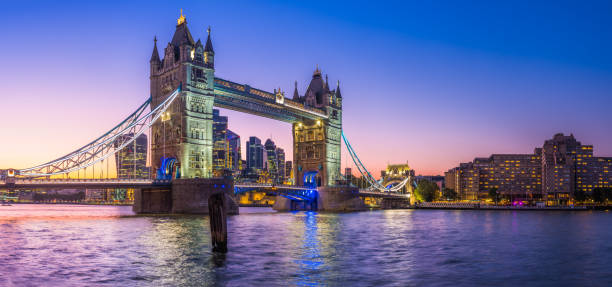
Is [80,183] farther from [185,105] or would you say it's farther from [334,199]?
[334,199]

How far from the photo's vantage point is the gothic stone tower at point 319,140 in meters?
89.7

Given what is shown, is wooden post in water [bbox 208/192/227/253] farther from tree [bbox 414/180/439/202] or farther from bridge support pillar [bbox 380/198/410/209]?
tree [bbox 414/180/439/202]

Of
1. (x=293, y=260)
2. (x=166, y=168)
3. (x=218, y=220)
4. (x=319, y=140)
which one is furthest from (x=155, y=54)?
(x=293, y=260)

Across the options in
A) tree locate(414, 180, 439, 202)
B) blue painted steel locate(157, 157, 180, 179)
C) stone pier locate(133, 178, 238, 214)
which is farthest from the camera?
tree locate(414, 180, 439, 202)

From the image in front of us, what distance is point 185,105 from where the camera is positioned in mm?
63250

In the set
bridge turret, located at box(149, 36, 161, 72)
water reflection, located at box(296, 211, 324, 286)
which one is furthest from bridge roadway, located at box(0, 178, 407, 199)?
water reflection, located at box(296, 211, 324, 286)

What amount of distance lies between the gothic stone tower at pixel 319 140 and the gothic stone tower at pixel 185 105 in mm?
26296

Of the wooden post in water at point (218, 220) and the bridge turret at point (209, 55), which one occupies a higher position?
the bridge turret at point (209, 55)

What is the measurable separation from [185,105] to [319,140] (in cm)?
3216

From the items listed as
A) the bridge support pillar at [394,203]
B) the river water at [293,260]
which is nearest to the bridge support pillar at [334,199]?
the bridge support pillar at [394,203]

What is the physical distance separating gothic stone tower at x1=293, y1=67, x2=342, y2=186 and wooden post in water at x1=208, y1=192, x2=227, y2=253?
62.5 m

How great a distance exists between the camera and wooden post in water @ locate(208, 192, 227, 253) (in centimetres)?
2441

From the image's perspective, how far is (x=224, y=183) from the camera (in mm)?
59906

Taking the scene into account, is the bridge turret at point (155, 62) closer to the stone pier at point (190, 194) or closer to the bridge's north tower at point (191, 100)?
the bridge's north tower at point (191, 100)
